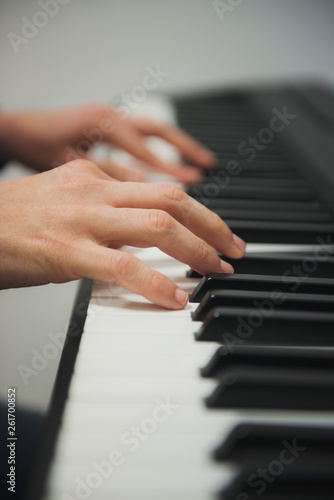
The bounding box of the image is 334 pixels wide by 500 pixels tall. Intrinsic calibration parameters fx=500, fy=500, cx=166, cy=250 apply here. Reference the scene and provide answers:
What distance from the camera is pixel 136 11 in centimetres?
257

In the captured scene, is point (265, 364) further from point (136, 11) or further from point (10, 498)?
point (136, 11)

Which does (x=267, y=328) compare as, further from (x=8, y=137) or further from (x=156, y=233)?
(x=8, y=137)

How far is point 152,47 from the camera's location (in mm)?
2664

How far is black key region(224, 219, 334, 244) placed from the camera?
Result: 0.83m

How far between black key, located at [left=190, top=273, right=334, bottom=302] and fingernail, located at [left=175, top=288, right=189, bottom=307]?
0.03 meters

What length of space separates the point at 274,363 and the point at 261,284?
18 cm

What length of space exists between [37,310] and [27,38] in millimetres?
1483

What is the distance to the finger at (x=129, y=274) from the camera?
2.11 feet

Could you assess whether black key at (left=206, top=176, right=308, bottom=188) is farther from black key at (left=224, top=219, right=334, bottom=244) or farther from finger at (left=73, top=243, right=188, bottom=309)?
finger at (left=73, top=243, right=188, bottom=309)

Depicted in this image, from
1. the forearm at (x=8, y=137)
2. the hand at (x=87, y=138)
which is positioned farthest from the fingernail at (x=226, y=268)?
the forearm at (x=8, y=137)

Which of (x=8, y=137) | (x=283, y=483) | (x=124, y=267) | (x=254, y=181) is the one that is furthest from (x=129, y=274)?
(x=8, y=137)

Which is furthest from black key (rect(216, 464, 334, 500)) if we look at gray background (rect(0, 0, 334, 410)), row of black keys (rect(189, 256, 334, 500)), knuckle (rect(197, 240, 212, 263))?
gray background (rect(0, 0, 334, 410))

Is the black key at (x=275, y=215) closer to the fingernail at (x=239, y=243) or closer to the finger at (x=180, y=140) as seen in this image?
the fingernail at (x=239, y=243)

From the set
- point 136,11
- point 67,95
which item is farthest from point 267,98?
point 67,95
